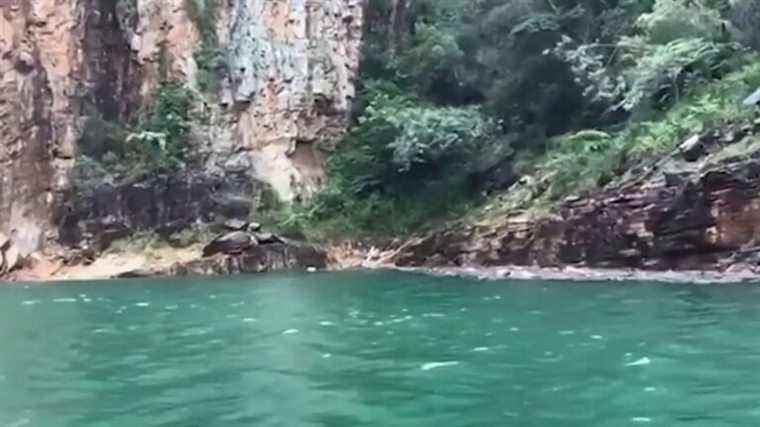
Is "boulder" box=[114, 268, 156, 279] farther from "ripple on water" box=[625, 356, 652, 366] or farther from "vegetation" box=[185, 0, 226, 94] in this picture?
"ripple on water" box=[625, 356, 652, 366]

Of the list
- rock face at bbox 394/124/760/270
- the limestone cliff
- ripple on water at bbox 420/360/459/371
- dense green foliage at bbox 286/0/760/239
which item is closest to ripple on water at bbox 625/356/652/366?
ripple on water at bbox 420/360/459/371

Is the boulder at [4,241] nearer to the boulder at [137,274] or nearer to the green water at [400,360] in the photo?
the boulder at [137,274]

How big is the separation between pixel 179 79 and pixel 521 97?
10.3 m

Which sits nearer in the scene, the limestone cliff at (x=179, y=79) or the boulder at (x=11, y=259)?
the boulder at (x=11, y=259)

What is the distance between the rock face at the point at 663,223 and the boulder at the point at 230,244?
6.09m

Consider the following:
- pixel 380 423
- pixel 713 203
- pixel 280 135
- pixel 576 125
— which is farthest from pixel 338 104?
pixel 380 423

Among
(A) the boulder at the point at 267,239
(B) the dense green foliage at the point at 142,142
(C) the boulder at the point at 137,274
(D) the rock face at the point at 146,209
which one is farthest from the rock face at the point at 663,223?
(B) the dense green foliage at the point at 142,142

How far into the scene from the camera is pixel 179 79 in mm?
28844

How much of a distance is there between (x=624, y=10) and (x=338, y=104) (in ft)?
29.9

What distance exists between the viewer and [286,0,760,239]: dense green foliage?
20.5 m

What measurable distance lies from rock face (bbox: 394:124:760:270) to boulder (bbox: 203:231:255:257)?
609 cm

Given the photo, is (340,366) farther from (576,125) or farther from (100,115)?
(100,115)

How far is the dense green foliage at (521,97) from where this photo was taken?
2047 centimetres

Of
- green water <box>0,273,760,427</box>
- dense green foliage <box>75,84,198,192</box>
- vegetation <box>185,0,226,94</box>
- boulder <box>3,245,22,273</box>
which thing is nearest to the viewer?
green water <box>0,273,760,427</box>
